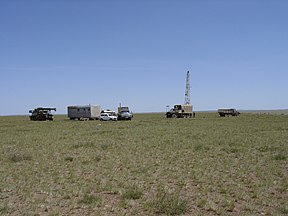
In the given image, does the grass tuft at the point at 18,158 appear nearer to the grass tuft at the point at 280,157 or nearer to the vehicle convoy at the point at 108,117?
the grass tuft at the point at 280,157

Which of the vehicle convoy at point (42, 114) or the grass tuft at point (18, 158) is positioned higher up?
the vehicle convoy at point (42, 114)

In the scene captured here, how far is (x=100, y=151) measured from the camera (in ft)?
57.5

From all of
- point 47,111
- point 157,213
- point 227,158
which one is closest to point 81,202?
point 157,213

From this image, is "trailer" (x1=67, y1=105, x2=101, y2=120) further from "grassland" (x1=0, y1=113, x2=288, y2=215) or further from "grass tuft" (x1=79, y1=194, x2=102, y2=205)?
"grass tuft" (x1=79, y1=194, x2=102, y2=205)

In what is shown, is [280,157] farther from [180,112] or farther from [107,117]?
[180,112]

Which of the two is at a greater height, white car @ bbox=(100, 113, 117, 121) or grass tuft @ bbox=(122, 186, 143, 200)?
white car @ bbox=(100, 113, 117, 121)

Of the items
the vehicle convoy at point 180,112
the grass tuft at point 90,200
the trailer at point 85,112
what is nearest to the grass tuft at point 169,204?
the grass tuft at point 90,200

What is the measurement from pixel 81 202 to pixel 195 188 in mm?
3309

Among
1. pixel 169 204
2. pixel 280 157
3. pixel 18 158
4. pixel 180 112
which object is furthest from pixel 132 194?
pixel 180 112

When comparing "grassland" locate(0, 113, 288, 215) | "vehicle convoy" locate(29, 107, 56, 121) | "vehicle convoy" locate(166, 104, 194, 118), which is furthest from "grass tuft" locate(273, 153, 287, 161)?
"vehicle convoy" locate(166, 104, 194, 118)

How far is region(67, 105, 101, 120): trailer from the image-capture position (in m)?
67.0

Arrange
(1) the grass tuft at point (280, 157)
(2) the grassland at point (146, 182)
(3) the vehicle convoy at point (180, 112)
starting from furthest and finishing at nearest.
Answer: (3) the vehicle convoy at point (180, 112) < (1) the grass tuft at point (280, 157) < (2) the grassland at point (146, 182)

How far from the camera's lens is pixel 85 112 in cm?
6756

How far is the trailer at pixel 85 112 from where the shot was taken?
67.0 m
